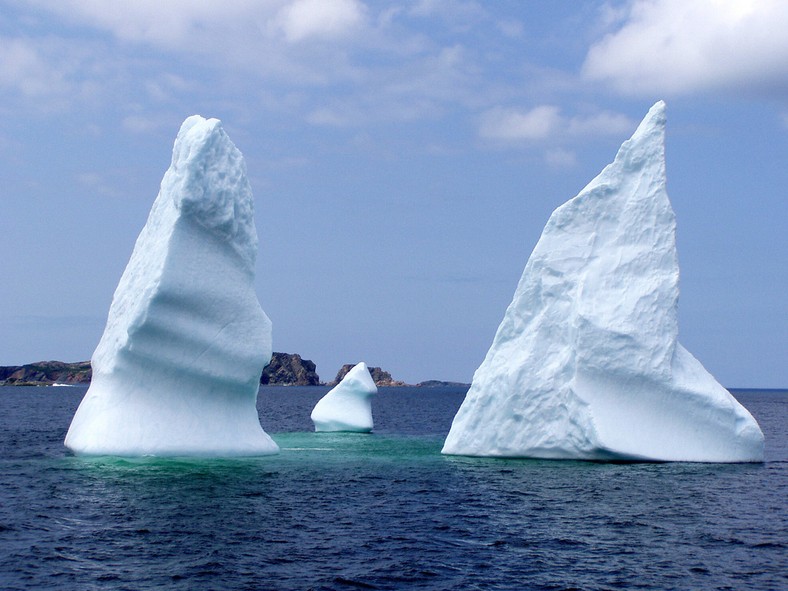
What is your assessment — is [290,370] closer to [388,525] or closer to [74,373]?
[74,373]

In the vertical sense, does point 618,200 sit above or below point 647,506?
above

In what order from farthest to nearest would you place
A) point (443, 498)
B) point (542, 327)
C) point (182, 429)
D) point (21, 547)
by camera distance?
point (542, 327), point (182, 429), point (443, 498), point (21, 547)

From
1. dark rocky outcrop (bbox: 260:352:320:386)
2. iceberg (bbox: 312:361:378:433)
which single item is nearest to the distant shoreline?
dark rocky outcrop (bbox: 260:352:320:386)

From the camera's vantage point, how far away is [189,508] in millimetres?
17609

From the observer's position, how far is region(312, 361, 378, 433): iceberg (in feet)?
130

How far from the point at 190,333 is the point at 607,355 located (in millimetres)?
11856

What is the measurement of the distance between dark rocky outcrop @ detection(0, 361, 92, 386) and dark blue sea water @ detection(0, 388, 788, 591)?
144 meters

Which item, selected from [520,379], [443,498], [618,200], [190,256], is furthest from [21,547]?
[618,200]

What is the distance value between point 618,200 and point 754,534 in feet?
43.0

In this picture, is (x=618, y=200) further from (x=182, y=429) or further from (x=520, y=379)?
(x=182, y=429)

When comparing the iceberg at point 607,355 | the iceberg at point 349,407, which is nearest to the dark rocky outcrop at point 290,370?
the iceberg at point 349,407

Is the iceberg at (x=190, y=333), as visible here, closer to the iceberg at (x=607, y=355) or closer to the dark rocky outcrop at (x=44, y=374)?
the iceberg at (x=607, y=355)

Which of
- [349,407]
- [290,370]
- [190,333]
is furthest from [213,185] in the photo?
[290,370]

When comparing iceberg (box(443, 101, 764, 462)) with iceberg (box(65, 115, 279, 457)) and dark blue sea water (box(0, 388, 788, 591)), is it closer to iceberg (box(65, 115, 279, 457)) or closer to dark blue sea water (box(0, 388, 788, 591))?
dark blue sea water (box(0, 388, 788, 591))
